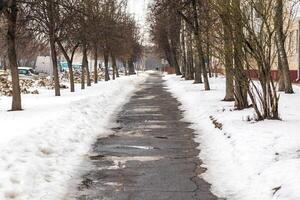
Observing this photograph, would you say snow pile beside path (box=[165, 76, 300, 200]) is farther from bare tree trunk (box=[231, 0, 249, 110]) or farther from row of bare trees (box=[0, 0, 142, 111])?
row of bare trees (box=[0, 0, 142, 111])

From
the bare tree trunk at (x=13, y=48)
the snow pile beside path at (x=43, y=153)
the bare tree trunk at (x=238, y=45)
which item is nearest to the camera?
the snow pile beside path at (x=43, y=153)

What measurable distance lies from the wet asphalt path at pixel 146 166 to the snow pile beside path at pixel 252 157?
0.94ft

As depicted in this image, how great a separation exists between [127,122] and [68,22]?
9.49 m

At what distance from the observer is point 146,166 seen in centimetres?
940

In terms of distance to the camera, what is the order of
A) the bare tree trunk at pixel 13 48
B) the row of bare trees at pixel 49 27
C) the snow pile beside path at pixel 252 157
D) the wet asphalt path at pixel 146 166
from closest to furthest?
the snow pile beside path at pixel 252 157, the wet asphalt path at pixel 146 166, the bare tree trunk at pixel 13 48, the row of bare trees at pixel 49 27

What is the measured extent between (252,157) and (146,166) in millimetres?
1877

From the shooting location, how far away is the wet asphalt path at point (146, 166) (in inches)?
297

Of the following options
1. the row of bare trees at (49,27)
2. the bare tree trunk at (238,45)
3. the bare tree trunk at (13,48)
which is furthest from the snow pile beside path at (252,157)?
the bare tree trunk at (13,48)

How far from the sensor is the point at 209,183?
8.06 meters

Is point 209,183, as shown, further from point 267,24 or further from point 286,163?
point 267,24

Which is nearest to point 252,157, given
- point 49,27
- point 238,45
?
point 238,45

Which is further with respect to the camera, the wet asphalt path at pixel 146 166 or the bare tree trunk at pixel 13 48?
the bare tree trunk at pixel 13 48

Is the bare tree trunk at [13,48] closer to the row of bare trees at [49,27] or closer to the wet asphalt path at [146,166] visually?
the row of bare trees at [49,27]

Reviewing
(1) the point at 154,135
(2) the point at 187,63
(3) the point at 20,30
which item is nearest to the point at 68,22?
(3) the point at 20,30
